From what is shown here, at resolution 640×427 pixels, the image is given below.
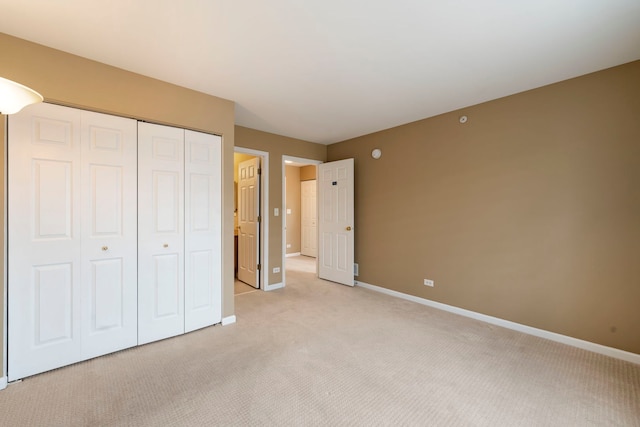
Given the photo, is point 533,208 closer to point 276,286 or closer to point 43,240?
point 276,286

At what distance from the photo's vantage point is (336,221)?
4594 mm

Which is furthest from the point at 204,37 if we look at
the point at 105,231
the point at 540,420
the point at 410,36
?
the point at 540,420

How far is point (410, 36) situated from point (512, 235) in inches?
91.3

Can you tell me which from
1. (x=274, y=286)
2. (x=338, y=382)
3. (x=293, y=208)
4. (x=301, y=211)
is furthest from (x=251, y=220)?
(x=301, y=211)

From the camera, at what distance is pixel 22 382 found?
6.28 ft

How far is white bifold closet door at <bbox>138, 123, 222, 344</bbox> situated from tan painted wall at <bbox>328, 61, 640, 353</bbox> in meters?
2.57

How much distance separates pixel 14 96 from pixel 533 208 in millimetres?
3887

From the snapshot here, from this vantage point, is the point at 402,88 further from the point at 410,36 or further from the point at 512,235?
the point at 512,235

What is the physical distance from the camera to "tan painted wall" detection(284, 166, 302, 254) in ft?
24.1

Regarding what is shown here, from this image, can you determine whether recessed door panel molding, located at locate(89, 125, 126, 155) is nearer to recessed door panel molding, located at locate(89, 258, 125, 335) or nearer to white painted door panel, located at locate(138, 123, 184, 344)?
white painted door panel, located at locate(138, 123, 184, 344)

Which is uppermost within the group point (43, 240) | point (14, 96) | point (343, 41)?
point (343, 41)

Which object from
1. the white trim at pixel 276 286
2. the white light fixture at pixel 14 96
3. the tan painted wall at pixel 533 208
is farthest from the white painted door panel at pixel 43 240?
the tan painted wall at pixel 533 208

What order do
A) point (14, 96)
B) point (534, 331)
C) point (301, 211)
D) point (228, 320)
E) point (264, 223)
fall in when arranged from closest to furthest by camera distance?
point (14, 96) → point (534, 331) → point (228, 320) → point (264, 223) → point (301, 211)

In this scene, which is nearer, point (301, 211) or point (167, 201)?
point (167, 201)
